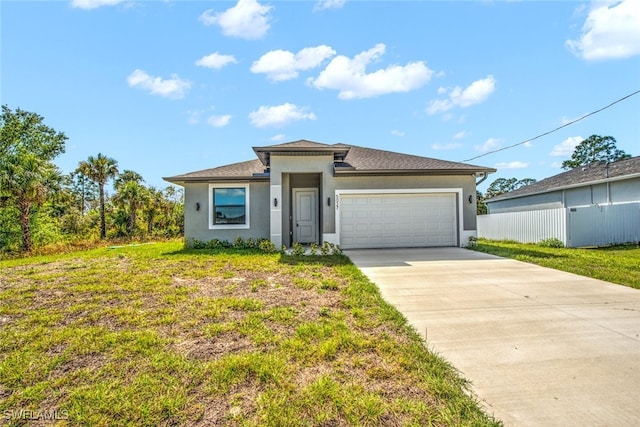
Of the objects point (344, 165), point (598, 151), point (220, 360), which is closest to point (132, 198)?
point (344, 165)

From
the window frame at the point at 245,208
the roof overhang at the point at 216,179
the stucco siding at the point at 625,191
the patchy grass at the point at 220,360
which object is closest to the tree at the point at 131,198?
the roof overhang at the point at 216,179

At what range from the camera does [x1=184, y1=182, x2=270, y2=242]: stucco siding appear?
11844mm

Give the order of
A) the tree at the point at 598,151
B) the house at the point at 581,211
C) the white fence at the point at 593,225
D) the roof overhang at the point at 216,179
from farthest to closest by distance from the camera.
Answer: the tree at the point at 598,151
the house at the point at 581,211
the white fence at the point at 593,225
the roof overhang at the point at 216,179

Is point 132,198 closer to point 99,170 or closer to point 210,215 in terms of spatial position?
point 99,170

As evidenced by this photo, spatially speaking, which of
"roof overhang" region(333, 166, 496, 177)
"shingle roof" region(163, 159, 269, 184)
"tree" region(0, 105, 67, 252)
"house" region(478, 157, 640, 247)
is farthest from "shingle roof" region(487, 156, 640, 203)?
"tree" region(0, 105, 67, 252)

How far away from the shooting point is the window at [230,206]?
11891 mm

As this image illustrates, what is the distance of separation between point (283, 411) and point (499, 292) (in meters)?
4.69

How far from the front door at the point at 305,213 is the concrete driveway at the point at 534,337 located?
5.88 metres

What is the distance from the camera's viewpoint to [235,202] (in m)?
11.9

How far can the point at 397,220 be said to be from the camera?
11422 mm

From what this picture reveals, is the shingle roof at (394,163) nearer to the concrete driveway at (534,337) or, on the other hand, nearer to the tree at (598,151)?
the concrete driveway at (534,337)

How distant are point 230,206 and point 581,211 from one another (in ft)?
47.7

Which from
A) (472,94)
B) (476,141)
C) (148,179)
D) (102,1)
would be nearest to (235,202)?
(102,1)

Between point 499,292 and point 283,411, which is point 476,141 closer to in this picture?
point 499,292
